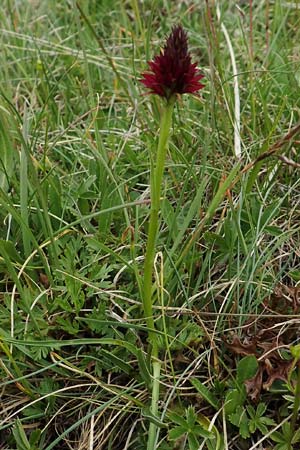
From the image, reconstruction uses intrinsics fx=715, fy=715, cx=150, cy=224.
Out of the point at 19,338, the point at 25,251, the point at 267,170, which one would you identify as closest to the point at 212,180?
the point at 267,170

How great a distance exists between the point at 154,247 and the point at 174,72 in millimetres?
289

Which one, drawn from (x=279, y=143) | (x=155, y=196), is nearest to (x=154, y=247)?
(x=155, y=196)

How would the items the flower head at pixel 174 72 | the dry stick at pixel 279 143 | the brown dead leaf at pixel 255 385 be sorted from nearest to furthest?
the flower head at pixel 174 72, the dry stick at pixel 279 143, the brown dead leaf at pixel 255 385

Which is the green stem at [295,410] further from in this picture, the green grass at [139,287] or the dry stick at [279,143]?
the dry stick at [279,143]

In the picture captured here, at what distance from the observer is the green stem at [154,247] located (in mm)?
978

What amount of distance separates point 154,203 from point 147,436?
1.36 ft

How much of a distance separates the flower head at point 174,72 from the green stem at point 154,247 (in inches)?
0.8

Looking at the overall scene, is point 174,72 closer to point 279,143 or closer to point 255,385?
point 279,143

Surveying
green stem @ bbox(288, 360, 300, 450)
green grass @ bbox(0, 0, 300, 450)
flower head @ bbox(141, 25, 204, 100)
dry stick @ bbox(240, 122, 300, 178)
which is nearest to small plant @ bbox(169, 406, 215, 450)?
green grass @ bbox(0, 0, 300, 450)

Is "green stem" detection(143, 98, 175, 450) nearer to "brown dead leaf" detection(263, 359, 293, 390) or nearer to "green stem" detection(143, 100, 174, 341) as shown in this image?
"green stem" detection(143, 100, 174, 341)

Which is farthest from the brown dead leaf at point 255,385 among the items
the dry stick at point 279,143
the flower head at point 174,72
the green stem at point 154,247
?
the flower head at point 174,72

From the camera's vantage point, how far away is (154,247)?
3.59 feet

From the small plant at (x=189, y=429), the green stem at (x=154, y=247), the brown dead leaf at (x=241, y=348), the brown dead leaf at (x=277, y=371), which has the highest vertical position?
the green stem at (x=154, y=247)

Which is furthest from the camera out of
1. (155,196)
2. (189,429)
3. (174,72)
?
(189,429)
